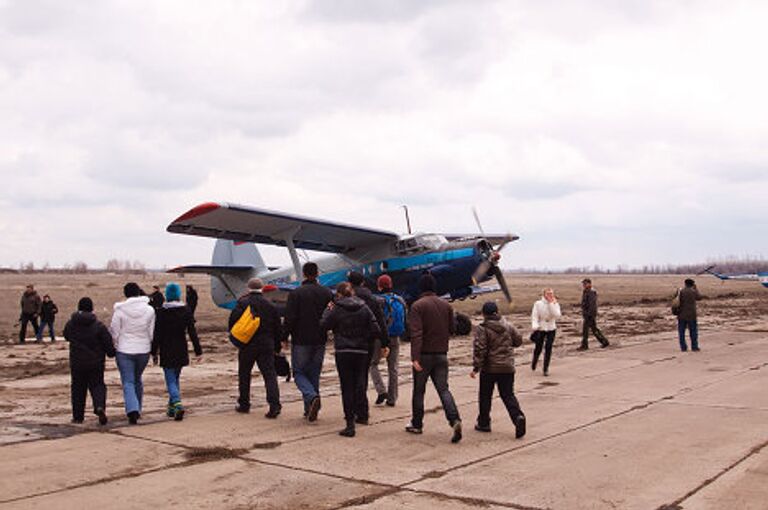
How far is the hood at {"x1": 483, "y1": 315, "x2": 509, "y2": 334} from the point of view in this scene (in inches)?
333

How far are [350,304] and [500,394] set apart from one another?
192 cm

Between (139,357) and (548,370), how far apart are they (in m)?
7.83

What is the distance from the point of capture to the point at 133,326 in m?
9.12

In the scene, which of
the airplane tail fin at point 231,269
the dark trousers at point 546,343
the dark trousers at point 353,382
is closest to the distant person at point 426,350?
the dark trousers at point 353,382

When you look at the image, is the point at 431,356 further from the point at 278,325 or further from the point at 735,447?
the point at 735,447

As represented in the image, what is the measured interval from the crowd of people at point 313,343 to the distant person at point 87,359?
0.04 feet

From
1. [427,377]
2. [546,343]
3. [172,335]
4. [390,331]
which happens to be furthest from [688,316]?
[172,335]

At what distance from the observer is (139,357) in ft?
29.8

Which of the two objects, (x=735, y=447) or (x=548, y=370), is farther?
(x=548, y=370)

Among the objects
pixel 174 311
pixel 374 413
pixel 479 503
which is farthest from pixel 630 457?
pixel 174 311

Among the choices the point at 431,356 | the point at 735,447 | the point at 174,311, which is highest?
the point at 174,311

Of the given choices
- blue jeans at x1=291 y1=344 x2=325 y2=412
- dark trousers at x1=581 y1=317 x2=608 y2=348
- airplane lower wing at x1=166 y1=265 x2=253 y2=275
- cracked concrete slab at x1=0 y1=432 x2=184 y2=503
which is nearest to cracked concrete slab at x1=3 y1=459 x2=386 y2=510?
cracked concrete slab at x1=0 y1=432 x2=184 y2=503

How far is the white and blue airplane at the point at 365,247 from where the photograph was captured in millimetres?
22703

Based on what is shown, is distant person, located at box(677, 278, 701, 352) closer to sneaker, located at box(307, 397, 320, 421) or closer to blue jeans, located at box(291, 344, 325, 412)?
blue jeans, located at box(291, 344, 325, 412)
